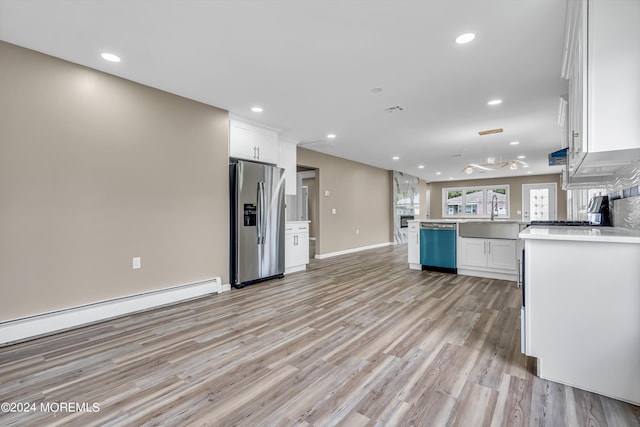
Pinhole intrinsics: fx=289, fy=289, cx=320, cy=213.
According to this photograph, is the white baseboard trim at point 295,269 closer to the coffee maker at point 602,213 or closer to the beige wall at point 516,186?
the coffee maker at point 602,213

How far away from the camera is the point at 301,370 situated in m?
1.97

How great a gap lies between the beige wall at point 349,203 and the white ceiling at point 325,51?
8.63ft

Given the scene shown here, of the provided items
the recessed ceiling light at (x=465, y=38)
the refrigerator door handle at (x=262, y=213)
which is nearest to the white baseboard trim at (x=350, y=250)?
the refrigerator door handle at (x=262, y=213)

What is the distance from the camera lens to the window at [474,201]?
38.5 ft

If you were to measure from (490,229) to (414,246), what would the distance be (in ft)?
4.26

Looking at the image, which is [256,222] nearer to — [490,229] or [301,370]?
[301,370]

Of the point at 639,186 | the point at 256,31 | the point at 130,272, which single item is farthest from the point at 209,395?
the point at 639,186

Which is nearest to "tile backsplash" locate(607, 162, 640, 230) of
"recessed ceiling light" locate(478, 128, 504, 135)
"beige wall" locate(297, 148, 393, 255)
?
"recessed ceiling light" locate(478, 128, 504, 135)

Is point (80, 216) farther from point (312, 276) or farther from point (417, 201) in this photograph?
point (417, 201)

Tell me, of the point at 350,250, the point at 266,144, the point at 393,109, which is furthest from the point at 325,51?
the point at 350,250

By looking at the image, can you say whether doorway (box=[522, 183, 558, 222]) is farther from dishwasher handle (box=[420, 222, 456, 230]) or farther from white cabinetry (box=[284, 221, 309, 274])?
white cabinetry (box=[284, 221, 309, 274])

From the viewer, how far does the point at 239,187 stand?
4.18 meters

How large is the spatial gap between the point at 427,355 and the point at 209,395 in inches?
60.4

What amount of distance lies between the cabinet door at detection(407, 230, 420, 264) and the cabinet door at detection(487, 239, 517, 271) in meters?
1.14
